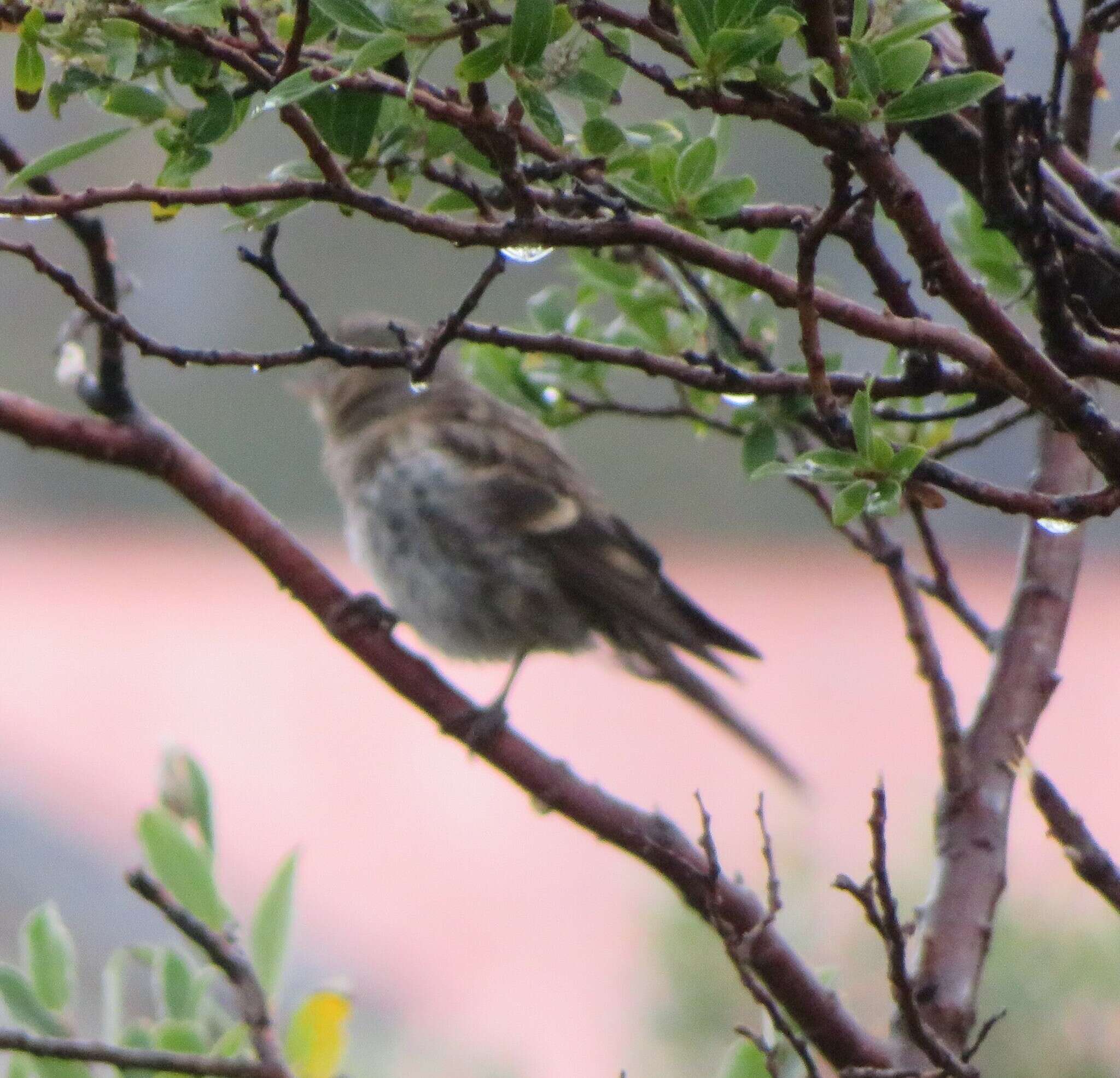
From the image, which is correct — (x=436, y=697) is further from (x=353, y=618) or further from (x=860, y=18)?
(x=860, y=18)

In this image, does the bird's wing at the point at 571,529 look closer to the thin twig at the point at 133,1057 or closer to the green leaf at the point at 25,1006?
the green leaf at the point at 25,1006

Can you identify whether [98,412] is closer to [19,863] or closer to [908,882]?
[908,882]

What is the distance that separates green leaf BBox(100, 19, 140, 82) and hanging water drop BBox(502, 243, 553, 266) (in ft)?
0.78

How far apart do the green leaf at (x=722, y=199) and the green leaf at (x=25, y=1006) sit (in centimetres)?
81

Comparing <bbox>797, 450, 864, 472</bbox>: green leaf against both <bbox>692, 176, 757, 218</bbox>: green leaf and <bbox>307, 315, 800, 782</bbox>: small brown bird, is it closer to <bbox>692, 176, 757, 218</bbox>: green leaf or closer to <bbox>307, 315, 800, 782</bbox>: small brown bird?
<bbox>692, 176, 757, 218</bbox>: green leaf

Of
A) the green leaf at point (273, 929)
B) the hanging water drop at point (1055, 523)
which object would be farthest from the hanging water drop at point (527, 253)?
the green leaf at point (273, 929)

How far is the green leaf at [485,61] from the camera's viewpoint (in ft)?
2.91

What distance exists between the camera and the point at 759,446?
1.44 metres

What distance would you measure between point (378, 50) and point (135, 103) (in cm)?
20

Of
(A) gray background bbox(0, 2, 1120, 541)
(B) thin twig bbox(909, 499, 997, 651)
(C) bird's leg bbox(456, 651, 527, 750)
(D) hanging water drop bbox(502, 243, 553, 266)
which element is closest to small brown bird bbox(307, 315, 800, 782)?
(C) bird's leg bbox(456, 651, 527, 750)

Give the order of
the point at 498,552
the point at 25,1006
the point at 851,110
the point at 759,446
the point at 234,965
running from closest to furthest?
the point at 851,110, the point at 234,965, the point at 25,1006, the point at 759,446, the point at 498,552

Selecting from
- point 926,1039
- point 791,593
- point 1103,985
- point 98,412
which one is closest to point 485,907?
point 791,593

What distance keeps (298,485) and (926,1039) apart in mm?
11067

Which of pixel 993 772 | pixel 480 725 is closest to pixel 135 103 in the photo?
pixel 480 725
